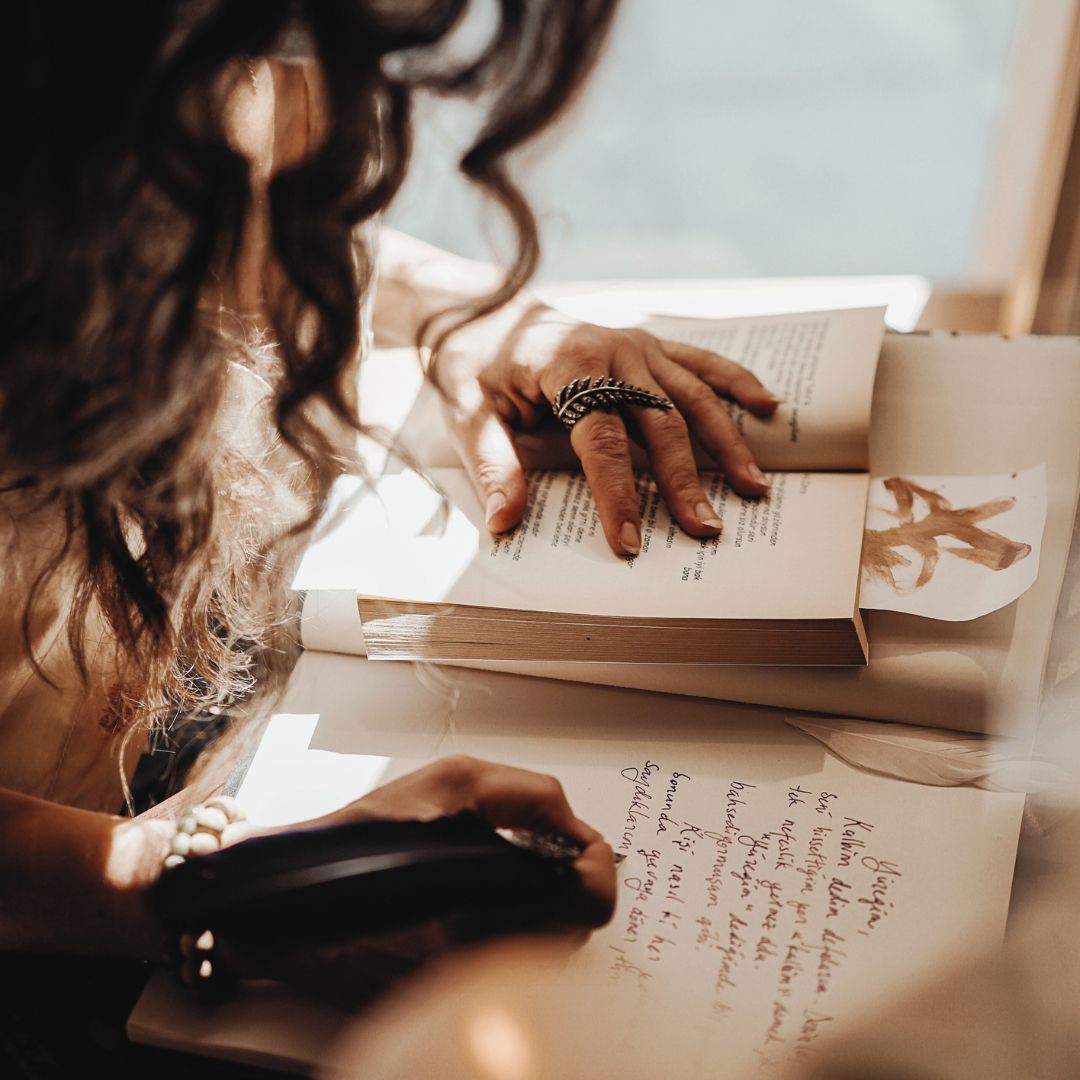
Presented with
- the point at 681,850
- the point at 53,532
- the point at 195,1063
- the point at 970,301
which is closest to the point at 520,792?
the point at 681,850

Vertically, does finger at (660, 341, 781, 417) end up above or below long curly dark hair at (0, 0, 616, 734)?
below

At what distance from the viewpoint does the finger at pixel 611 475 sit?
64cm

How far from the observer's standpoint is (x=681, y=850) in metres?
0.53

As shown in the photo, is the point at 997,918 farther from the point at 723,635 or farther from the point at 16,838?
the point at 16,838

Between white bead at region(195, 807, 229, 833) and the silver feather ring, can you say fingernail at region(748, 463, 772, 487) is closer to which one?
the silver feather ring

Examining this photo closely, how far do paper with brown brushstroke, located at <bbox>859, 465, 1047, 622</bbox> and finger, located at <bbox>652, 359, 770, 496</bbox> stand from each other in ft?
0.28

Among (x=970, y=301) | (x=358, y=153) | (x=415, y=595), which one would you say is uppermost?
(x=358, y=153)

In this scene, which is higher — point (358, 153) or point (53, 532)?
point (358, 153)

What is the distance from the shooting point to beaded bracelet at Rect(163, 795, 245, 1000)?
48 centimetres

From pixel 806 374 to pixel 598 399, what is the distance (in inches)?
6.8

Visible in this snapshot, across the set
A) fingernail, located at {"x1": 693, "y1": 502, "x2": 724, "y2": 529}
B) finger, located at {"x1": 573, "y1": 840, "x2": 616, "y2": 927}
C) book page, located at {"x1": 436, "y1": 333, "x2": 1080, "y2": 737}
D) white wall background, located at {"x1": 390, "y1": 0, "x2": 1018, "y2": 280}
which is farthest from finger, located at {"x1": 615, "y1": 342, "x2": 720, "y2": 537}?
white wall background, located at {"x1": 390, "y1": 0, "x2": 1018, "y2": 280}

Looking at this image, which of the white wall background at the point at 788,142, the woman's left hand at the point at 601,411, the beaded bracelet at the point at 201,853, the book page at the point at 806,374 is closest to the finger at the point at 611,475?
the woman's left hand at the point at 601,411

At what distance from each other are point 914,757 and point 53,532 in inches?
20.4

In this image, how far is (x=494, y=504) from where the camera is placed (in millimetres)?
662
